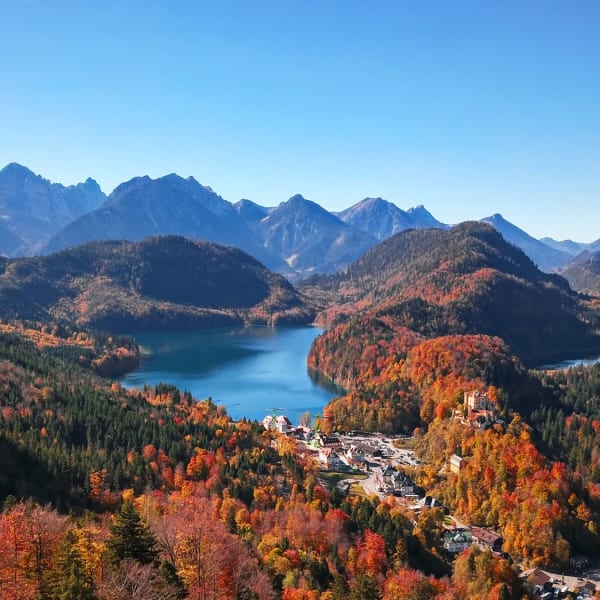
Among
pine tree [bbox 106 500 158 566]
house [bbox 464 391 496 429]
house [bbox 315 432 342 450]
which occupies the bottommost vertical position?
house [bbox 315 432 342 450]

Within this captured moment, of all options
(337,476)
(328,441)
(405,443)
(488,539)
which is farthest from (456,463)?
(328,441)

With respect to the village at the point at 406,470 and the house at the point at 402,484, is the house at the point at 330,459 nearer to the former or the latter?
the village at the point at 406,470

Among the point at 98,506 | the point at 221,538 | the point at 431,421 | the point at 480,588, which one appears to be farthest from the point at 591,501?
the point at 98,506

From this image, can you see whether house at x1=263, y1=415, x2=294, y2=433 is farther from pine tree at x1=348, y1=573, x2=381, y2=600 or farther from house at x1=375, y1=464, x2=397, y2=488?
pine tree at x1=348, y1=573, x2=381, y2=600

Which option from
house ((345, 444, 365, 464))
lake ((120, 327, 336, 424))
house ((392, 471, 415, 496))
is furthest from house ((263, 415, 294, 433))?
house ((392, 471, 415, 496))

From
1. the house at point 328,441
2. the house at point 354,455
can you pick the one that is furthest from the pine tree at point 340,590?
the house at point 328,441

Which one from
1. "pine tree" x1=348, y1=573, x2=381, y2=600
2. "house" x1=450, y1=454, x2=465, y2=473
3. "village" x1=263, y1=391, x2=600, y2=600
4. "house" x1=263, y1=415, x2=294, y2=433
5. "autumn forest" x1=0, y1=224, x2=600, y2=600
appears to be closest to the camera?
"autumn forest" x1=0, y1=224, x2=600, y2=600

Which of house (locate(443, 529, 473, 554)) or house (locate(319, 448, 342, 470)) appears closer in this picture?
house (locate(443, 529, 473, 554))
